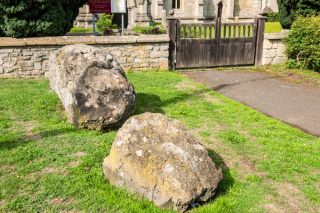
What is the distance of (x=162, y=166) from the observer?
3.65 m

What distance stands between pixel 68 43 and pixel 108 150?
552cm

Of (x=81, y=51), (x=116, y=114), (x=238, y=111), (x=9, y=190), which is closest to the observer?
(x=9, y=190)

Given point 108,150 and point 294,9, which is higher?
point 294,9

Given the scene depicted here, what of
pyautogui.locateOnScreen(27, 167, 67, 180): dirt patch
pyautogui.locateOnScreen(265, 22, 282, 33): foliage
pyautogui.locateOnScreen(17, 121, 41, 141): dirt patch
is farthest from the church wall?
pyautogui.locateOnScreen(27, 167, 67, 180): dirt patch

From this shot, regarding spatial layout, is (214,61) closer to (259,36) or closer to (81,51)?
(259,36)

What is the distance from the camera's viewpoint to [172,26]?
34.6ft

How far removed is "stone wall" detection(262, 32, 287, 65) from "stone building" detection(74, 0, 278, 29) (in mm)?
17348

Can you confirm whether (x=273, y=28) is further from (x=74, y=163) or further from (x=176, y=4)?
(x=74, y=163)

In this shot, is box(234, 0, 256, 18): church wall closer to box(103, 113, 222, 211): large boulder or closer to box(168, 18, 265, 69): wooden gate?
box(168, 18, 265, 69): wooden gate

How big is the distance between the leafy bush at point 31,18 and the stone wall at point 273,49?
6531 millimetres

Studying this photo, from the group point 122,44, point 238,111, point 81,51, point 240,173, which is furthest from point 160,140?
point 122,44

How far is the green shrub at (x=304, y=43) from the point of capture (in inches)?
415

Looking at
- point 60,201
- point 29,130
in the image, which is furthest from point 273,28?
point 60,201

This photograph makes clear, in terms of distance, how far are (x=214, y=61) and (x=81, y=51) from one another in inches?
236
